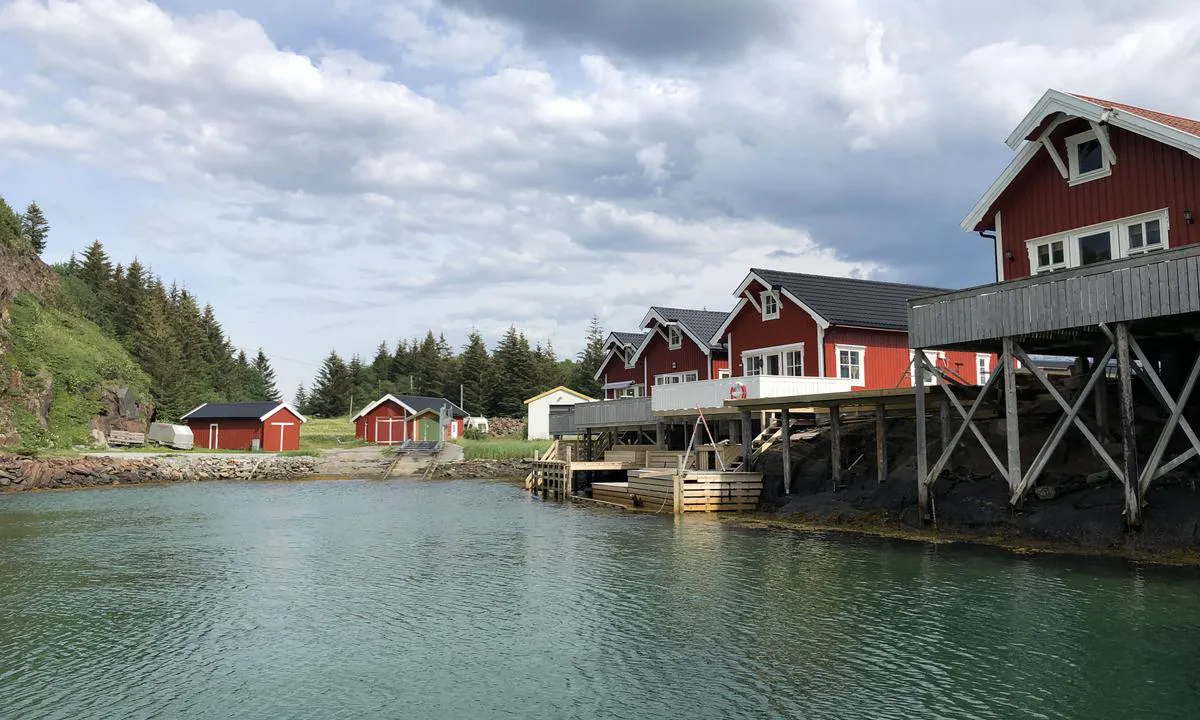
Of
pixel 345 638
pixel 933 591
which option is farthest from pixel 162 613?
pixel 933 591

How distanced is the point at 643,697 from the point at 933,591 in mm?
7624

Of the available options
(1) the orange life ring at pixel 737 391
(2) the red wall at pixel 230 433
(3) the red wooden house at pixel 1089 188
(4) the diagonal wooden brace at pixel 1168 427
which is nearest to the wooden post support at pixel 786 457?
(1) the orange life ring at pixel 737 391

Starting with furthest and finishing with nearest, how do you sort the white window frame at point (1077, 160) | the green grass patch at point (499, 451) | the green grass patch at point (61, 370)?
the green grass patch at point (499, 451) → the green grass patch at point (61, 370) → the white window frame at point (1077, 160)

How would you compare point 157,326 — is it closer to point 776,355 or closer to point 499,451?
point 499,451

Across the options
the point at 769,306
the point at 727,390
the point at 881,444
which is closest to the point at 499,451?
the point at 769,306

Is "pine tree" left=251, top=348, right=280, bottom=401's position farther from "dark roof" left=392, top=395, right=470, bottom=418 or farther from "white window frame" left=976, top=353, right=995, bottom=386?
"white window frame" left=976, top=353, right=995, bottom=386

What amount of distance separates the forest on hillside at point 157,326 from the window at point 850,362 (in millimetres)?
59349

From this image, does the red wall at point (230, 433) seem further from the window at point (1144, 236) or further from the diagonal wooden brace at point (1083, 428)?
the window at point (1144, 236)

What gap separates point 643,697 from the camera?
400 inches

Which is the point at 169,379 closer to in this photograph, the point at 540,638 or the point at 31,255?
the point at 31,255

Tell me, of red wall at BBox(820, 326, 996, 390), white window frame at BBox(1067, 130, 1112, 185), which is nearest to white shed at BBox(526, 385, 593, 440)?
red wall at BBox(820, 326, 996, 390)

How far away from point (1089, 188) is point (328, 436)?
72419 millimetres

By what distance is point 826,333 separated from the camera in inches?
1237

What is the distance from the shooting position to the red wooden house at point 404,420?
7325cm
